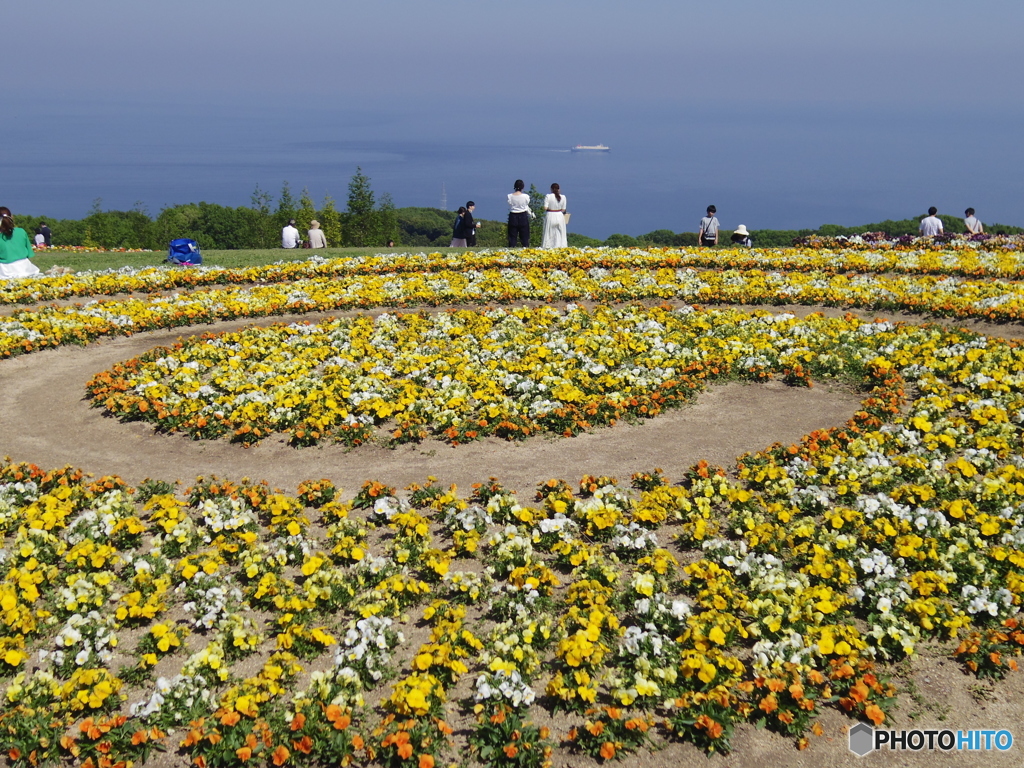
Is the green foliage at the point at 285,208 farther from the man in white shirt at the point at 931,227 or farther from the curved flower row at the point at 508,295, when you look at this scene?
the curved flower row at the point at 508,295

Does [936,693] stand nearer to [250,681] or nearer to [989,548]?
[989,548]

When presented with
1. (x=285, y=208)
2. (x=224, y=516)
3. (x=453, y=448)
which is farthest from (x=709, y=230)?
(x=285, y=208)

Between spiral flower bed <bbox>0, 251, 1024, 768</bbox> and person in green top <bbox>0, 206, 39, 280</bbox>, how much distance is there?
12132 mm

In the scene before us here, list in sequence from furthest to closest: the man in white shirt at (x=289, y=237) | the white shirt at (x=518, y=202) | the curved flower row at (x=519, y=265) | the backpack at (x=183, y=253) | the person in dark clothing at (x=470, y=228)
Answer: the man in white shirt at (x=289, y=237) → the person in dark clothing at (x=470, y=228) → the white shirt at (x=518, y=202) → the backpack at (x=183, y=253) → the curved flower row at (x=519, y=265)

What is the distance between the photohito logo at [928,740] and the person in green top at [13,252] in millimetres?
24421

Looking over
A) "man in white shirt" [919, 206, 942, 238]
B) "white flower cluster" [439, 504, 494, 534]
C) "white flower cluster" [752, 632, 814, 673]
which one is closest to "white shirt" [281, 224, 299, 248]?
"man in white shirt" [919, 206, 942, 238]

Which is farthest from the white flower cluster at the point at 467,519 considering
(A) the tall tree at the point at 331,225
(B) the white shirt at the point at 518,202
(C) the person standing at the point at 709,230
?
(A) the tall tree at the point at 331,225

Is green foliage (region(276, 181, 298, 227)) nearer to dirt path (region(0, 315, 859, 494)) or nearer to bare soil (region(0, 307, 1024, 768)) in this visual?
bare soil (region(0, 307, 1024, 768))

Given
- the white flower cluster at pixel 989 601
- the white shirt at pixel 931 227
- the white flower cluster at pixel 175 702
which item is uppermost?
the white shirt at pixel 931 227

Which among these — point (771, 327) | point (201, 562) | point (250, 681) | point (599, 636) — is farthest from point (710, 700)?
point (771, 327)

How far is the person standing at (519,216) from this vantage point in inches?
1034

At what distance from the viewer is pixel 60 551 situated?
332 inches

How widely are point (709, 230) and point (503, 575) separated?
2332 centimetres

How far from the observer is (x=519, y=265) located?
902 inches
